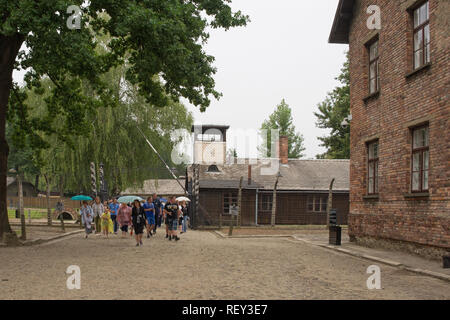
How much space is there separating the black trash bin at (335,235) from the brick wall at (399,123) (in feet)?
2.74

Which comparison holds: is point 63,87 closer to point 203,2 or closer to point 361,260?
point 203,2

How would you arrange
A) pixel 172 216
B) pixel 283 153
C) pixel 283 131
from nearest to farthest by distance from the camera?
1. pixel 172 216
2. pixel 283 153
3. pixel 283 131

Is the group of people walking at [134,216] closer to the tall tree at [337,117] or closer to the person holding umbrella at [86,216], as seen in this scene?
the person holding umbrella at [86,216]

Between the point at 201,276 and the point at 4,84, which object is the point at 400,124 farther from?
the point at 4,84

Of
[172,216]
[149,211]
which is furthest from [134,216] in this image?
[149,211]

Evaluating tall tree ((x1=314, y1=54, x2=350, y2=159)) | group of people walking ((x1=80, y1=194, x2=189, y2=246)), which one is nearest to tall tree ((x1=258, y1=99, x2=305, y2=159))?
tall tree ((x1=314, y1=54, x2=350, y2=159))

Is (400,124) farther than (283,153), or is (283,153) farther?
(283,153)

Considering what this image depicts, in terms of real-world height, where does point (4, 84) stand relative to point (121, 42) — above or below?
below

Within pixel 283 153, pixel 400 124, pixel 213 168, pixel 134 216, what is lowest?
pixel 134 216

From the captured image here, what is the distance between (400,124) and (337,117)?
3104 cm

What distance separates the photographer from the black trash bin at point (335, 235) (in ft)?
62.3

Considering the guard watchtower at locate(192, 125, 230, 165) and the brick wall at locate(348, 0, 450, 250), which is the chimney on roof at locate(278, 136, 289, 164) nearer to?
the guard watchtower at locate(192, 125, 230, 165)

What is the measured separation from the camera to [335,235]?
1909cm
